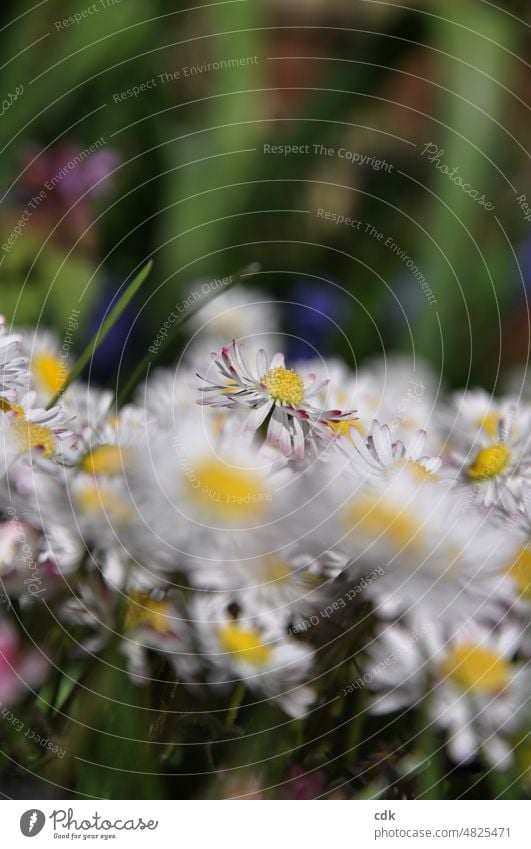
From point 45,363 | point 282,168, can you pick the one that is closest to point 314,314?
point 282,168

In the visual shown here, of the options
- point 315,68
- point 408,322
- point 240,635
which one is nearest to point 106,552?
point 240,635

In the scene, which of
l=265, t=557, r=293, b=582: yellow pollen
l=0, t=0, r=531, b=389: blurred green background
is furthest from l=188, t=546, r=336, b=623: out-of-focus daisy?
l=0, t=0, r=531, b=389: blurred green background

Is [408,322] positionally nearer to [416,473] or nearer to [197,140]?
[197,140]

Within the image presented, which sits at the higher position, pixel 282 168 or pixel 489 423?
pixel 282 168

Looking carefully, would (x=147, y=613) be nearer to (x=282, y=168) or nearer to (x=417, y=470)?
(x=417, y=470)

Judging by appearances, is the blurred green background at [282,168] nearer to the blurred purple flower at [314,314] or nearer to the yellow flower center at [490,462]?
the blurred purple flower at [314,314]

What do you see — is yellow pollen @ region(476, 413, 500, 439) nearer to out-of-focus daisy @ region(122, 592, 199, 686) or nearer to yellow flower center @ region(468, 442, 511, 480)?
yellow flower center @ region(468, 442, 511, 480)
